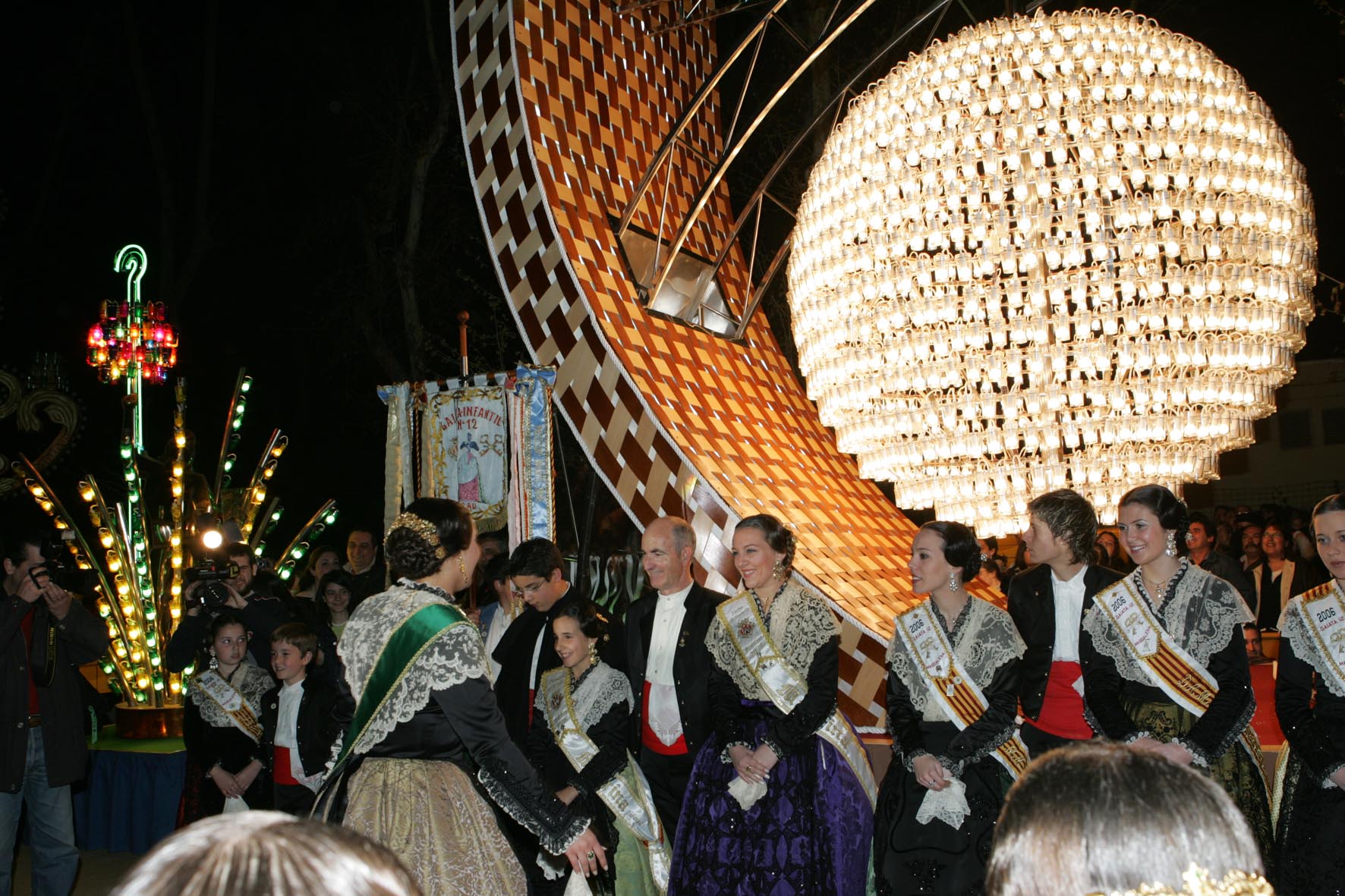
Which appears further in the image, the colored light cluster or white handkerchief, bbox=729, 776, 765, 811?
the colored light cluster

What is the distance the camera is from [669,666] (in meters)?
3.98

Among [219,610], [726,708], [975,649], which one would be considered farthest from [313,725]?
[975,649]

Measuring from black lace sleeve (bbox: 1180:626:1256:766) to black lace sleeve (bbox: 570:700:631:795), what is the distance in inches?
61.0

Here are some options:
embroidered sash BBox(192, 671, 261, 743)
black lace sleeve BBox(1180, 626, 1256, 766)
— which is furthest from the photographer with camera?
black lace sleeve BBox(1180, 626, 1256, 766)

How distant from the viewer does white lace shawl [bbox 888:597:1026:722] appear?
3.54 meters

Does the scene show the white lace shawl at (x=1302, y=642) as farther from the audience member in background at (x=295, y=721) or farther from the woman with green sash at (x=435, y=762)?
the audience member in background at (x=295, y=721)

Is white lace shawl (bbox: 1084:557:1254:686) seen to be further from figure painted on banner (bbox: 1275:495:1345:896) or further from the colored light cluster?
the colored light cluster

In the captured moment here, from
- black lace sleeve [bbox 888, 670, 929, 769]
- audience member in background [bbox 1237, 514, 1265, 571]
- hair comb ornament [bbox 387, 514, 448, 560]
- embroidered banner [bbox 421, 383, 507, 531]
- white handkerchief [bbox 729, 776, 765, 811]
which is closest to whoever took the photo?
hair comb ornament [bbox 387, 514, 448, 560]

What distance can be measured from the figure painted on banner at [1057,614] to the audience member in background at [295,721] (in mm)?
2230

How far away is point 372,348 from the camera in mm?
12945

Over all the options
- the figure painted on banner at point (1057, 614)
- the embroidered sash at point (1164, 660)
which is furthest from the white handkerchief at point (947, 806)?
the embroidered sash at point (1164, 660)

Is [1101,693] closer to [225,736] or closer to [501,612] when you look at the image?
[501,612]

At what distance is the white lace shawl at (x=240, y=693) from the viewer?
4660 mm

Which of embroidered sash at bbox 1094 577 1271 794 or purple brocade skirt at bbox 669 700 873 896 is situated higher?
embroidered sash at bbox 1094 577 1271 794
